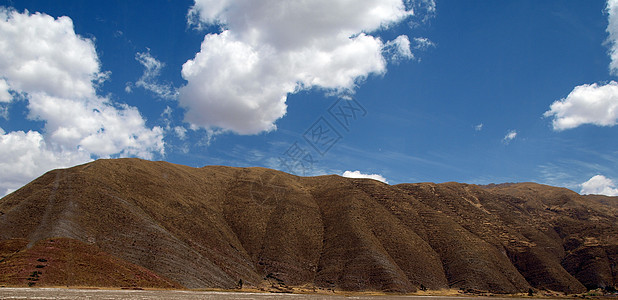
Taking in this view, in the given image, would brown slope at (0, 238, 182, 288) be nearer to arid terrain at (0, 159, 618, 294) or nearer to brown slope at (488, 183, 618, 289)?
arid terrain at (0, 159, 618, 294)

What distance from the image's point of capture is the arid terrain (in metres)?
55.7

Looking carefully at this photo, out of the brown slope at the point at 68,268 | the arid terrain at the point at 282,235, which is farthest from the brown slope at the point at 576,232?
the brown slope at the point at 68,268

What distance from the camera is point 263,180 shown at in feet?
397

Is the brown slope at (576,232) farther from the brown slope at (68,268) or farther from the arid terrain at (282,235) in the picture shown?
the brown slope at (68,268)

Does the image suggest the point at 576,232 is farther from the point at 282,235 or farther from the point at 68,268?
the point at 68,268

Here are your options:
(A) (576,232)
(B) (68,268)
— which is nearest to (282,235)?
(B) (68,268)

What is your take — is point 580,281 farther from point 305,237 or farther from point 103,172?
point 103,172

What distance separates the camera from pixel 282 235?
8944cm

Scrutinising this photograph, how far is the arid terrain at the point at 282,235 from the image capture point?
55.7 meters

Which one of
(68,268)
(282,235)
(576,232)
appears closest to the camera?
(68,268)

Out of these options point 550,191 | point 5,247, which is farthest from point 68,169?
point 550,191

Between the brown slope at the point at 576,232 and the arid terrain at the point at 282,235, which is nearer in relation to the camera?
the arid terrain at the point at 282,235

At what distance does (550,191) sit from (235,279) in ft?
459

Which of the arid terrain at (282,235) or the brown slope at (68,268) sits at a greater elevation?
the arid terrain at (282,235)
